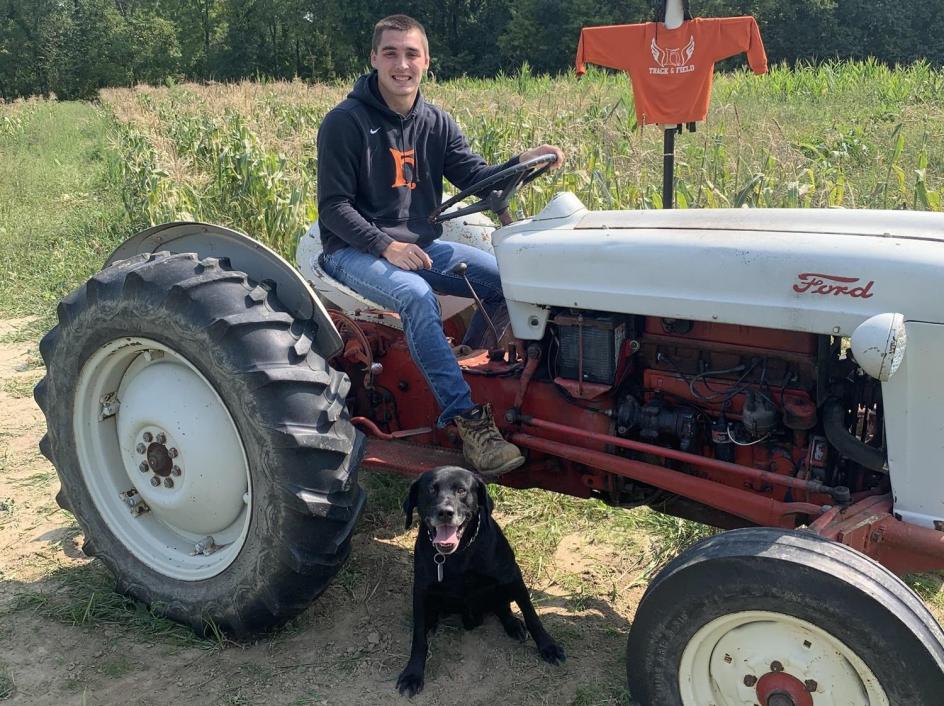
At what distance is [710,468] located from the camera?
2.70 meters

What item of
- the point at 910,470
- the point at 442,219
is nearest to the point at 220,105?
the point at 442,219

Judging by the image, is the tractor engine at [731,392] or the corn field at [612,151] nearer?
the tractor engine at [731,392]

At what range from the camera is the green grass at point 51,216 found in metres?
7.60

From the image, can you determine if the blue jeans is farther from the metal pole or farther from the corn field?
the metal pole

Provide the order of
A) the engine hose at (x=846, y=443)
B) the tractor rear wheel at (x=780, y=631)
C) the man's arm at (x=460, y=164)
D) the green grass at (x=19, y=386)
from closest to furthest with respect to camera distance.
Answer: the tractor rear wheel at (x=780, y=631)
the engine hose at (x=846, y=443)
the man's arm at (x=460, y=164)
the green grass at (x=19, y=386)

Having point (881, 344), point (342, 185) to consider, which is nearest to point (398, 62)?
point (342, 185)

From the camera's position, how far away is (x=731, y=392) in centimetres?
264

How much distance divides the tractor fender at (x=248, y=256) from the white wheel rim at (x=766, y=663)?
1.54m

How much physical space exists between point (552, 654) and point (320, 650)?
2.62ft

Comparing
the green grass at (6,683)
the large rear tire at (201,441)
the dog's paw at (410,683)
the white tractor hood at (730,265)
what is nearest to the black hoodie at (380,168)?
the large rear tire at (201,441)

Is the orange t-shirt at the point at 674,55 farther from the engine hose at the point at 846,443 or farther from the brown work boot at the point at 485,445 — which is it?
the engine hose at the point at 846,443

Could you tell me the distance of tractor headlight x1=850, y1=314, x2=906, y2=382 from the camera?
207 cm

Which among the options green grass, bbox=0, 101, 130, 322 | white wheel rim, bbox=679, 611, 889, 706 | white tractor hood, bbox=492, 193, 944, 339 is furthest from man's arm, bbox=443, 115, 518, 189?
green grass, bbox=0, 101, 130, 322

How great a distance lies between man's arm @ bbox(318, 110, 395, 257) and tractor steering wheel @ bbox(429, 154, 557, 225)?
265 millimetres
